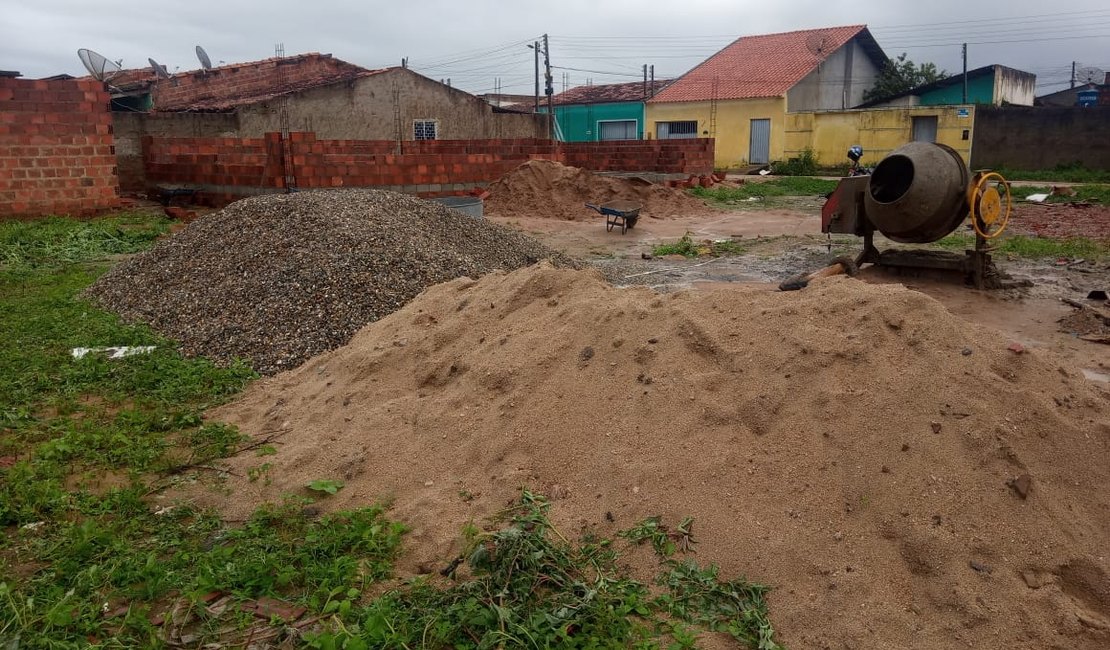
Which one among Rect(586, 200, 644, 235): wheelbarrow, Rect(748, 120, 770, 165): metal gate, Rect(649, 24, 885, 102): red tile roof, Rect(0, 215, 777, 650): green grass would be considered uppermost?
Rect(649, 24, 885, 102): red tile roof

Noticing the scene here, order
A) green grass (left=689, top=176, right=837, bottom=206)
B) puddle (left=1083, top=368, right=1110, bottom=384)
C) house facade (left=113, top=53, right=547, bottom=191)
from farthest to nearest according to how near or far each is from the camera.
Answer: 1. green grass (left=689, top=176, right=837, bottom=206)
2. house facade (left=113, top=53, right=547, bottom=191)
3. puddle (left=1083, top=368, right=1110, bottom=384)

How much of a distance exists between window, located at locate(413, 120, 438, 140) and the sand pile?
5766 mm

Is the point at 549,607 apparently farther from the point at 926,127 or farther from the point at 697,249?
the point at 926,127

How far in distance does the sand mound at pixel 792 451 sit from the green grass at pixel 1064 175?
21.8 meters

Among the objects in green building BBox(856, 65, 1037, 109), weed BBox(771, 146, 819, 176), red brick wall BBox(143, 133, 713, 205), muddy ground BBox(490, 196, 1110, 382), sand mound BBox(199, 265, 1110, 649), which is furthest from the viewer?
green building BBox(856, 65, 1037, 109)

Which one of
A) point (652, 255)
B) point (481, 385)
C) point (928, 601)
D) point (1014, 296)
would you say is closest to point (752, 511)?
point (928, 601)

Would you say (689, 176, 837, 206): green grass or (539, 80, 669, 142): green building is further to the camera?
(539, 80, 669, 142): green building

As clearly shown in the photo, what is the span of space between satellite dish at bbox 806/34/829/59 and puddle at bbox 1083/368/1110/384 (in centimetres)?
2894

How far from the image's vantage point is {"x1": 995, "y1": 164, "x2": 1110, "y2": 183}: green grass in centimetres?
2142

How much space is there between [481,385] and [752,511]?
1.63m

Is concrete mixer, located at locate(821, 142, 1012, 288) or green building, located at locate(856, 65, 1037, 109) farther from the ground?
green building, located at locate(856, 65, 1037, 109)

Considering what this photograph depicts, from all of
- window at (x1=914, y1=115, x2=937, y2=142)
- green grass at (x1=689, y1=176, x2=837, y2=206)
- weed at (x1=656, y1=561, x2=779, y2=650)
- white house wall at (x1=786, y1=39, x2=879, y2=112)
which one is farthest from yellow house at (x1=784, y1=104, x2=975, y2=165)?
weed at (x1=656, y1=561, x2=779, y2=650)

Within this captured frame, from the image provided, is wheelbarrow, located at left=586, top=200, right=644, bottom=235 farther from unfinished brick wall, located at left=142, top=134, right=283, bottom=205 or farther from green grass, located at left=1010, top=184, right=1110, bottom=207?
green grass, located at left=1010, top=184, right=1110, bottom=207

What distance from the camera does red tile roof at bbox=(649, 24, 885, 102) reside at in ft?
100
